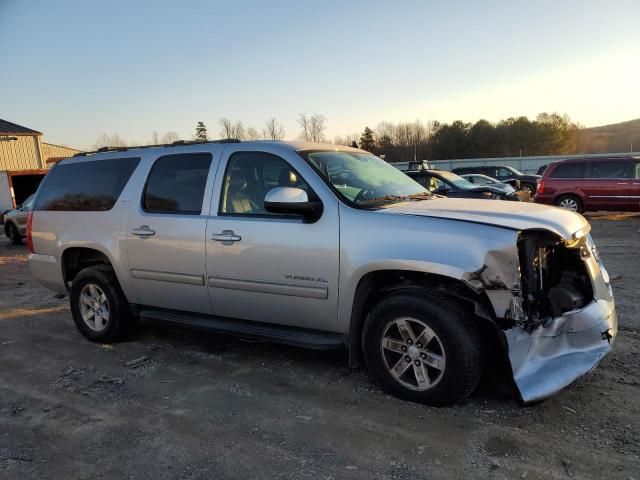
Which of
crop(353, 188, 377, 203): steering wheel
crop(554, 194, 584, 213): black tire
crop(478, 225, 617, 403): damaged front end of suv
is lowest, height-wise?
crop(554, 194, 584, 213): black tire

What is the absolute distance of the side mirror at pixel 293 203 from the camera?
3.68 m

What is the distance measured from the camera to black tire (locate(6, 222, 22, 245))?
50.2 ft

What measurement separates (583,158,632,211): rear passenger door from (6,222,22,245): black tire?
1699 centimetres

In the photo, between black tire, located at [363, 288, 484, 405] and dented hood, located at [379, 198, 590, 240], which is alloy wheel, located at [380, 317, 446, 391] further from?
dented hood, located at [379, 198, 590, 240]

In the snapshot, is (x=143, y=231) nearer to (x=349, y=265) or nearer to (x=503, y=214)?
(x=349, y=265)

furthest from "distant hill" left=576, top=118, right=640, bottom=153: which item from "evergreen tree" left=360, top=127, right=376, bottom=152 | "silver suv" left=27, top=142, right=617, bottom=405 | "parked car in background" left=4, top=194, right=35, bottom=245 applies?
"silver suv" left=27, top=142, right=617, bottom=405

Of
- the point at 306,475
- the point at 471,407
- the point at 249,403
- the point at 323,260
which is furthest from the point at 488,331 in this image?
the point at 249,403

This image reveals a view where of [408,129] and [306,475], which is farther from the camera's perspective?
[408,129]

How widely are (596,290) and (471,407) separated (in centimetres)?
121

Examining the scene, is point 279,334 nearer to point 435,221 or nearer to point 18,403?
point 435,221

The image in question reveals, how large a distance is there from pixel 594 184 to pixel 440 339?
13.5 metres

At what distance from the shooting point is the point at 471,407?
3484 millimetres

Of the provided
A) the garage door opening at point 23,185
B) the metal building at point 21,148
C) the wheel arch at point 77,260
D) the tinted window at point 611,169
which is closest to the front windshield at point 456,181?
the tinted window at point 611,169

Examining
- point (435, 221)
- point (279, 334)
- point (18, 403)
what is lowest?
point (18, 403)
